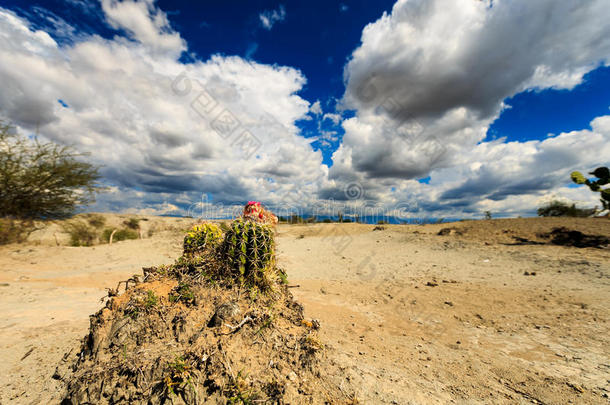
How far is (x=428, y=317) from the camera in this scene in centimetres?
540

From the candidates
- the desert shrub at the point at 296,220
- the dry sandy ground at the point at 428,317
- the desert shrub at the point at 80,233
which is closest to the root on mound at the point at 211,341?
the dry sandy ground at the point at 428,317

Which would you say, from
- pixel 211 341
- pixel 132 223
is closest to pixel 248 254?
pixel 211 341

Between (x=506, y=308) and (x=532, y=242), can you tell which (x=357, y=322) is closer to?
(x=506, y=308)

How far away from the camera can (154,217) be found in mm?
25578

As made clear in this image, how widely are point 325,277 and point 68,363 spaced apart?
790 cm

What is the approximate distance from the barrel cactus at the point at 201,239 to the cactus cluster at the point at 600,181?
60.5 feet

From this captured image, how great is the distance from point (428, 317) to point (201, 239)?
5.26m

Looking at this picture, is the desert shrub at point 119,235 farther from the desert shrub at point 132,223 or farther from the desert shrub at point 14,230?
the desert shrub at point 14,230

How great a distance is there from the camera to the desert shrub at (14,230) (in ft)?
37.2

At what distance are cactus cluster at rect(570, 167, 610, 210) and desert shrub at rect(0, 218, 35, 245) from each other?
1137 inches

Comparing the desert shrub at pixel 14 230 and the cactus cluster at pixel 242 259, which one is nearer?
the cactus cluster at pixel 242 259

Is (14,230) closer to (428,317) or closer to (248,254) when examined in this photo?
(248,254)

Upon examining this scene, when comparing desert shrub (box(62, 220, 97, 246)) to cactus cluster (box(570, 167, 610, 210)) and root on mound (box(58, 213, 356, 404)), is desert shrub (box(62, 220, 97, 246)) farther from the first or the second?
cactus cluster (box(570, 167, 610, 210))

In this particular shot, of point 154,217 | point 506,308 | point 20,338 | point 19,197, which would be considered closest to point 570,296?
point 506,308
